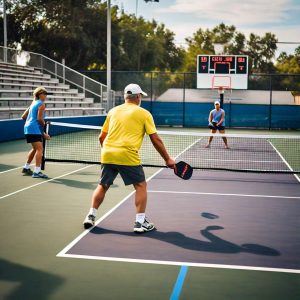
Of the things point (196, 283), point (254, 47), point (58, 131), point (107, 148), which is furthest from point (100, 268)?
point (254, 47)

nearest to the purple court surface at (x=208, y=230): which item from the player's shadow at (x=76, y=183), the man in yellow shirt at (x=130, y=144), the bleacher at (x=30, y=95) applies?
the man in yellow shirt at (x=130, y=144)

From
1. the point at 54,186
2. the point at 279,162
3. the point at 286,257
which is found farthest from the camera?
the point at 279,162

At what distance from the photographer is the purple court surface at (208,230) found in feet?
18.7

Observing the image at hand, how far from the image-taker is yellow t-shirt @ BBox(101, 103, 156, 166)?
253 inches

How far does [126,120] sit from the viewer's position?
645cm

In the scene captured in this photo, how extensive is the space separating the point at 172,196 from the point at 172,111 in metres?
23.5

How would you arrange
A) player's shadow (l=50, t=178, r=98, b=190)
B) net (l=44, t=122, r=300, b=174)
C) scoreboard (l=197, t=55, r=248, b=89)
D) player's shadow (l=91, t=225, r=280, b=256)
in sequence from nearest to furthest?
player's shadow (l=91, t=225, r=280, b=256) → player's shadow (l=50, t=178, r=98, b=190) → net (l=44, t=122, r=300, b=174) → scoreboard (l=197, t=55, r=248, b=89)

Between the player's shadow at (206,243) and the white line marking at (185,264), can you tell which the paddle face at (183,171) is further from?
the white line marking at (185,264)

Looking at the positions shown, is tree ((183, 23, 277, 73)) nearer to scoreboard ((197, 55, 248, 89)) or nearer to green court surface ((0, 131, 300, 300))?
scoreboard ((197, 55, 248, 89))

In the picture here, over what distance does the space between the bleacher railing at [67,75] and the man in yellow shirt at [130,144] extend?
23244 mm

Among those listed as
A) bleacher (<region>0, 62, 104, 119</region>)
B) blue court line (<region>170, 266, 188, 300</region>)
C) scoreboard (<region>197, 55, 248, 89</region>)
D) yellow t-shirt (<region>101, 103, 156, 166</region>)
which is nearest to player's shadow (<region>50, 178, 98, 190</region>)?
yellow t-shirt (<region>101, 103, 156, 166</region>)

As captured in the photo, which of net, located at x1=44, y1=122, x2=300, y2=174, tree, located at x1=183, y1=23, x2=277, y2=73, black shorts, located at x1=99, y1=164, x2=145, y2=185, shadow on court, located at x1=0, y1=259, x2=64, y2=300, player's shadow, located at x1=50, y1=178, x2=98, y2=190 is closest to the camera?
shadow on court, located at x1=0, y1=259, x2=64, y2=300

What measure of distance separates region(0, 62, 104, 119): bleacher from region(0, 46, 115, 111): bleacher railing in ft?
1.31

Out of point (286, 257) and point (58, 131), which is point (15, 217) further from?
point (58, 131)
